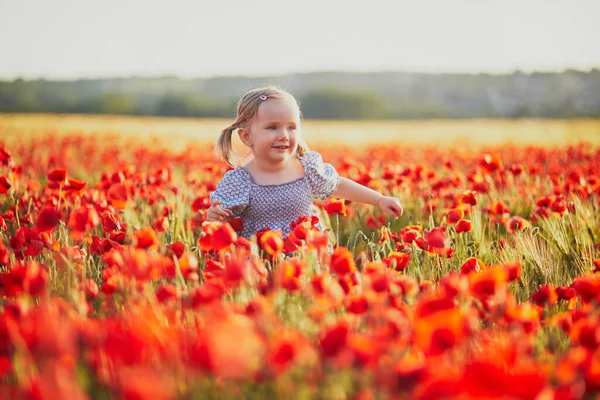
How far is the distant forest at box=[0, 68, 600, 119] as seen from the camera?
33.2m

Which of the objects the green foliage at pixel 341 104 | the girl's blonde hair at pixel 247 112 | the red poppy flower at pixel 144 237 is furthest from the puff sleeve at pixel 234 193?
the green foliage at pixel 341 104

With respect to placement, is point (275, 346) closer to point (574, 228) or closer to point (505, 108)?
point (574, 228)

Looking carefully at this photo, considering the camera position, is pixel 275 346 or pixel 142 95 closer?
pixel 275 346

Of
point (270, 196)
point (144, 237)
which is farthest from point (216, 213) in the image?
point (144, 237)

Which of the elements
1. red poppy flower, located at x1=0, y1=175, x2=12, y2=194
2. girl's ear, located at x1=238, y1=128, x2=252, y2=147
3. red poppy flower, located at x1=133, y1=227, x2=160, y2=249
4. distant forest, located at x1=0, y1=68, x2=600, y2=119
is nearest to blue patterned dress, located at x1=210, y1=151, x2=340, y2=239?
girl's ear, located at x1=238, y1=128, x2=252, y2=147

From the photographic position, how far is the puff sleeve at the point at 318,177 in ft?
10.3

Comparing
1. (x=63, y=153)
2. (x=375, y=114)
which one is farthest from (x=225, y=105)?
(x=63, y=153)

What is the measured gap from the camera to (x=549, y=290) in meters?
1.66

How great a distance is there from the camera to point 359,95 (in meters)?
43.2

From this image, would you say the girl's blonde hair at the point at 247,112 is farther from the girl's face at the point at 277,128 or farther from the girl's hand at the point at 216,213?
the girl's hand at the point at 216,213

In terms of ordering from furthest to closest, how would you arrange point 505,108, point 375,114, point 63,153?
point 375,114 → point 505,108 → point 63,153

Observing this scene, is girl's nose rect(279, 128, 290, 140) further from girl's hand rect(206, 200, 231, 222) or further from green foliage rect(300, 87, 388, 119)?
green foliage rect(300, 87, 388, 119)

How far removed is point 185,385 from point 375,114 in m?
38.4

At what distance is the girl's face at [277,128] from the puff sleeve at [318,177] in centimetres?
21
